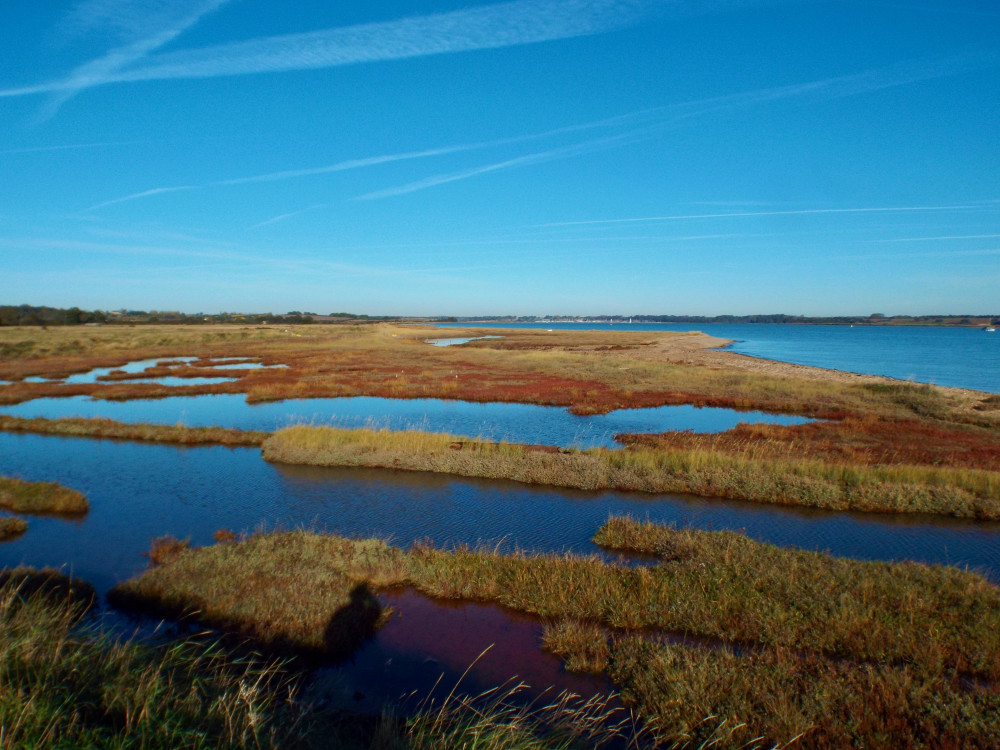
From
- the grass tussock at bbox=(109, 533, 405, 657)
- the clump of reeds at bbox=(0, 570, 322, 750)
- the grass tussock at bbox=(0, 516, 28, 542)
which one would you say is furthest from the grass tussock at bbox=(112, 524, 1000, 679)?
the grass tussock at bbox=(0, 516, 28, 542)

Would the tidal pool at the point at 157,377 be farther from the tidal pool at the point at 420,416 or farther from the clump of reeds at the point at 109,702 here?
the clump of reeds at the point at 109,702

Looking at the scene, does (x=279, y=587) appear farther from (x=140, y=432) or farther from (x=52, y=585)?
(x=140, y=432)

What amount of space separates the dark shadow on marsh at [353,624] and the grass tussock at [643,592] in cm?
4

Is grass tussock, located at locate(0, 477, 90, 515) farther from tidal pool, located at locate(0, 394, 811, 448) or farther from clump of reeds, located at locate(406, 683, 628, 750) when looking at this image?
clump of reeds, located at locate(406, 683, 628, 750)

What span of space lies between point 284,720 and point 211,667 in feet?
5.14

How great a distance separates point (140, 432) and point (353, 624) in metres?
20.4

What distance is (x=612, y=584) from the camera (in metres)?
10.2

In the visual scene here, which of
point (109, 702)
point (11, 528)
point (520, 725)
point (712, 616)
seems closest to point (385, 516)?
point (712, 616)

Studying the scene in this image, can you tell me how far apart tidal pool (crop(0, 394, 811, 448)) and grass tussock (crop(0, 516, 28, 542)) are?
12.4m

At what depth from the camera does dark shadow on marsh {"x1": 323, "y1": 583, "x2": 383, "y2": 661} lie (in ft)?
28.4

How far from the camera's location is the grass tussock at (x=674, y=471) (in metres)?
16.1

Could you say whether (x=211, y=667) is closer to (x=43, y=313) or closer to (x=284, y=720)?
(x=284, y=720)

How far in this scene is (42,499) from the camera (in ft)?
50.8

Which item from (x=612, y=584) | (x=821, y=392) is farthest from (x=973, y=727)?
(x=821, y=392)
